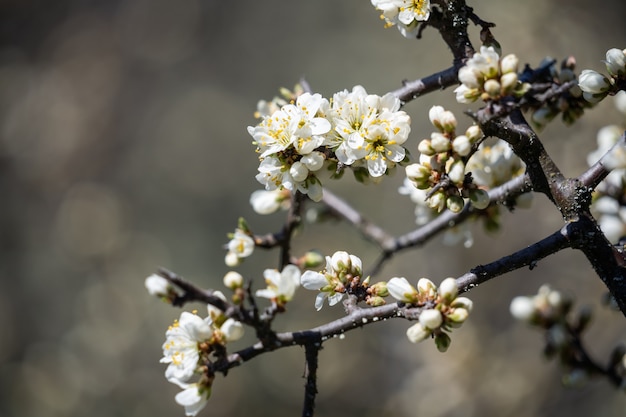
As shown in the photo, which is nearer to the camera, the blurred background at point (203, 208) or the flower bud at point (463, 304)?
the flower bud at point (463, 304)

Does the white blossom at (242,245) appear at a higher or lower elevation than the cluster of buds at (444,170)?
higher

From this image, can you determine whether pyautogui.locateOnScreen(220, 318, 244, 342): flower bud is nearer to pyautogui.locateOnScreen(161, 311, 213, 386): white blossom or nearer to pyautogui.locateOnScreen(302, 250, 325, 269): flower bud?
pyautogui.locateOnScreen(161, 311, 213, 386): white blossom

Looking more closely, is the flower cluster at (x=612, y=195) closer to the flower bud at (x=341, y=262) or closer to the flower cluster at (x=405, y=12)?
the flower cluster at (x=405, y=12)

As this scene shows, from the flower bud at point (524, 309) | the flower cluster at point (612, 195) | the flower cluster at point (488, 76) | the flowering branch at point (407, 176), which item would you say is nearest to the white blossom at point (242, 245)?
the flowering branch at point (407, 176)

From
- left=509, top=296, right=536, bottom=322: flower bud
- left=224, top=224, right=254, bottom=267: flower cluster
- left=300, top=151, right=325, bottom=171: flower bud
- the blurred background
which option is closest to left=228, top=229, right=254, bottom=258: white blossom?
left=224, top=224, right=254, bottom=267: flower cluster

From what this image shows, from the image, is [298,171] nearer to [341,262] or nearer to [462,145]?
[341,262]

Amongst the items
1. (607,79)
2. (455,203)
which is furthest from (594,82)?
(455,203)
